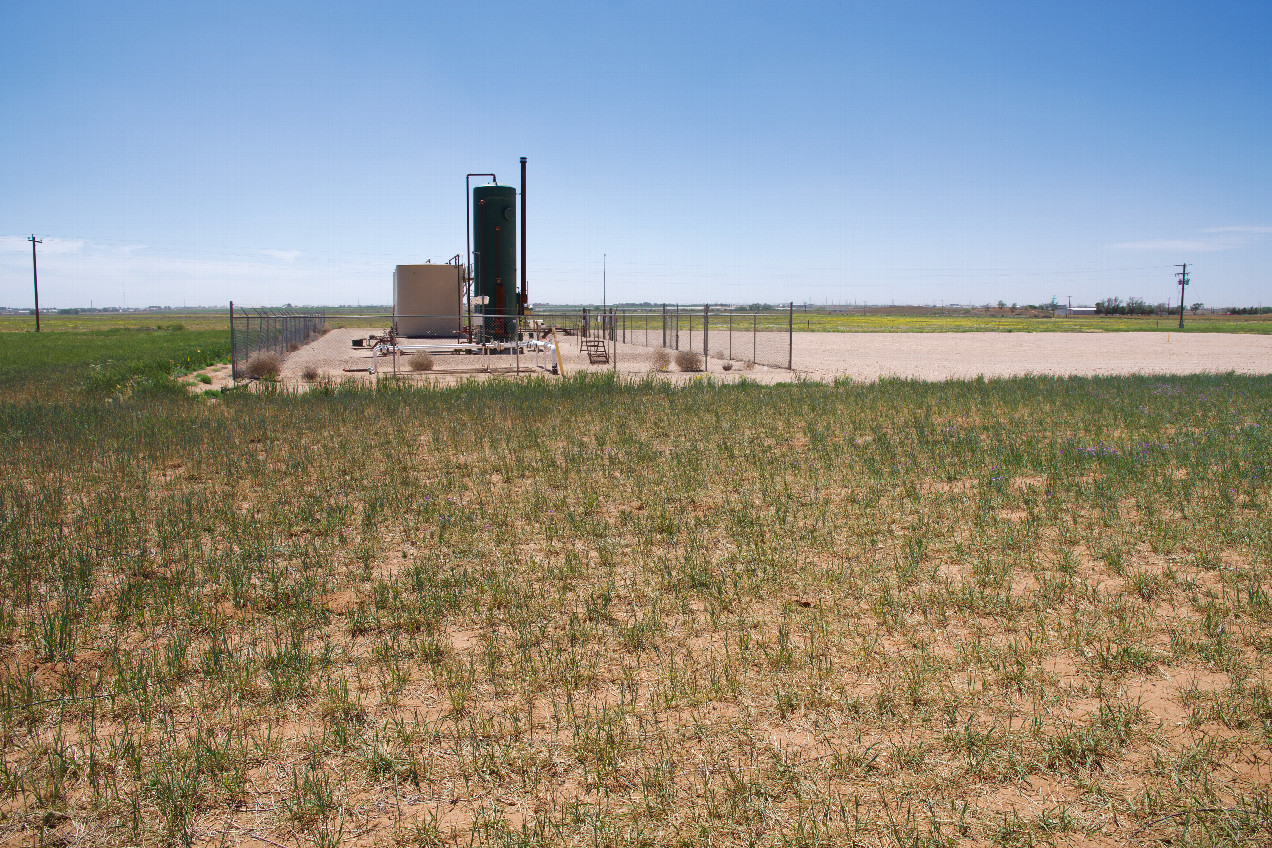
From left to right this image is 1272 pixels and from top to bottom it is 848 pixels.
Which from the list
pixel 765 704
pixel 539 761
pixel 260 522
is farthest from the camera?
pixel 260 522

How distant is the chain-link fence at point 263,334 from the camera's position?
86.4ft

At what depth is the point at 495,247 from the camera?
42.2 m

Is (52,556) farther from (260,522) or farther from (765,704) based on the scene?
(765,704)

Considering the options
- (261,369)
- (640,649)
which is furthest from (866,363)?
(640,649)

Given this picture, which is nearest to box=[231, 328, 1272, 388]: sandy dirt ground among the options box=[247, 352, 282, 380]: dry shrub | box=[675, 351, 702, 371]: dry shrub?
box=[675, 351, 702, 371]: dry shrub

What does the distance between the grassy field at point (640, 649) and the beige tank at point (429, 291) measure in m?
35.6

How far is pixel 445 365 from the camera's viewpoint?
3167 centimetres

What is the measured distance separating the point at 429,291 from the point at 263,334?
45.7 ft

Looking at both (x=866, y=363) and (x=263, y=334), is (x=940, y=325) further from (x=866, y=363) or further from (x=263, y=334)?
(x=263, y=334)

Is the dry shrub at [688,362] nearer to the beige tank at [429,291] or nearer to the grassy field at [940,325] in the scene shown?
the beige tank at [429,291]

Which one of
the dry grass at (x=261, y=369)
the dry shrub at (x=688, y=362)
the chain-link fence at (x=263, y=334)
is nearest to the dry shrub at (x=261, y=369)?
the dry grass at (x=261, y=369)

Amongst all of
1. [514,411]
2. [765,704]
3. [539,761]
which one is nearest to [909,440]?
[514,411]

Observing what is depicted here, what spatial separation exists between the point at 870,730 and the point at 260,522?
22.5 feet

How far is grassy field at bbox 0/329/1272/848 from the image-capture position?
3855 millimetres
